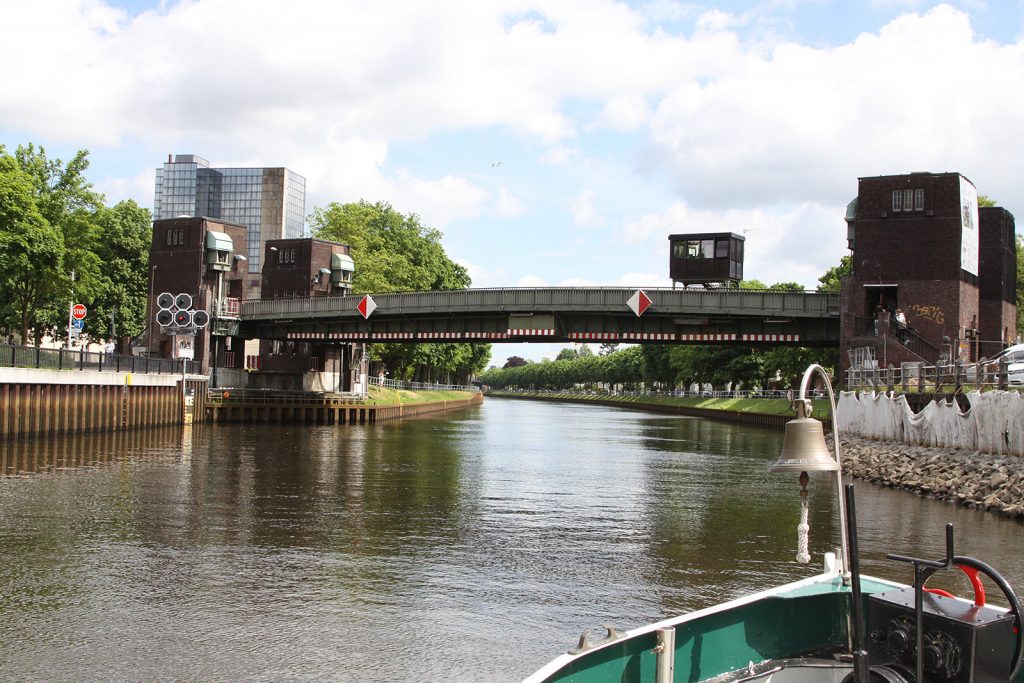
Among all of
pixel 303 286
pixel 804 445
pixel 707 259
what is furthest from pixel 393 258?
pixel 804 445

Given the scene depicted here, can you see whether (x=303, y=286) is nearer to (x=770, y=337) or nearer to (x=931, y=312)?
(x=770, y=337)

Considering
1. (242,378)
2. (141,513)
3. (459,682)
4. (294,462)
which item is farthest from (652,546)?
(242,378)

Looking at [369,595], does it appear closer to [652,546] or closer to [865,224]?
[652,546]

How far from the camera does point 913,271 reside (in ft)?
177

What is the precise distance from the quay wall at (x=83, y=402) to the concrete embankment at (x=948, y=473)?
33.2 m

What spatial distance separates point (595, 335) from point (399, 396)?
35.8m

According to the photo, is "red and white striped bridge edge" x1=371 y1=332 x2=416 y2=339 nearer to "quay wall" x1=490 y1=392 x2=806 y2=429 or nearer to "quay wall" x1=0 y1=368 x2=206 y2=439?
"quay wall" x1=0 y1=368 x2=206 y2=439

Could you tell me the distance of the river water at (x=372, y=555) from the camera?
12.6 metres

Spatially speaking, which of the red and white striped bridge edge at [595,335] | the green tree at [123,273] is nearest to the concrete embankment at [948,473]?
the red and white striped bridge edge at [595,335]

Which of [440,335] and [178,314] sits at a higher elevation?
[178,314]

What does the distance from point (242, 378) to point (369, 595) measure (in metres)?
64.0

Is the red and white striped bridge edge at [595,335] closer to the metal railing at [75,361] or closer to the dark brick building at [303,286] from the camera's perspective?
the metal railing at [75,361]

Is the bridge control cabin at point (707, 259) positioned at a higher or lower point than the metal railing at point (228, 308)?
higher

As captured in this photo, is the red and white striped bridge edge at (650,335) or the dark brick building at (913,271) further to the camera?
the red and white striped bridge edge at (650,335)
